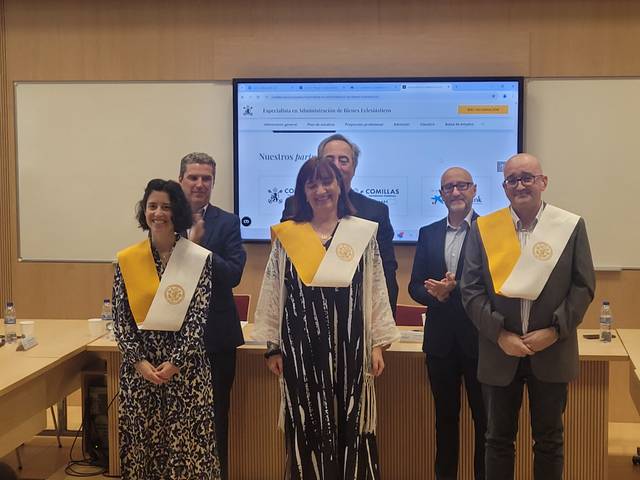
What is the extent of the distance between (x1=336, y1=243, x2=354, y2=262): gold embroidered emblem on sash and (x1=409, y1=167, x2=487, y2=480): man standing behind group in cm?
40

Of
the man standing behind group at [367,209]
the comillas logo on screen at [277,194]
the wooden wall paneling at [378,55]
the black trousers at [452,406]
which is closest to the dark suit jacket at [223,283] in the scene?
the man standing behind group at [367,209]

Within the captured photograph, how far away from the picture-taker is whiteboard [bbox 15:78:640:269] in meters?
4.57

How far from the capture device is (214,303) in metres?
2.77

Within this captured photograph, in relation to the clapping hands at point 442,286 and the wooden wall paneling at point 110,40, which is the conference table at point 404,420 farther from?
the wooden wall paneling at point 110,40

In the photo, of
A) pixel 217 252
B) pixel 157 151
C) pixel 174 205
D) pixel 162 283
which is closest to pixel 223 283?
pixel 217 252

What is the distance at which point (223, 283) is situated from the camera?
2.73 metres

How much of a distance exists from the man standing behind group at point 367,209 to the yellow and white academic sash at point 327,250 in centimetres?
18

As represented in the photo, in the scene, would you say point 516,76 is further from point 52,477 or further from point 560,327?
point 52,477

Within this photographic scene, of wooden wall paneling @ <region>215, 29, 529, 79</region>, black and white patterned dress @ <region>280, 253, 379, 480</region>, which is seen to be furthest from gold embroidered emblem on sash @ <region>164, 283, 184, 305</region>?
wooden wall paneling @ <region>215, 29, 529, 79</region>

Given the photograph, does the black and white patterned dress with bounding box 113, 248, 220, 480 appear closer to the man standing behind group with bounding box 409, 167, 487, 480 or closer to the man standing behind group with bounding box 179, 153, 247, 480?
the man standing behind group with bounding box 179, 153, 247, 480

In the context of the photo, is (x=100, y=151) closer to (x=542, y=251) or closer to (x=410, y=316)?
(x=410, y=316)

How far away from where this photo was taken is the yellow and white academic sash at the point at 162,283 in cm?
254

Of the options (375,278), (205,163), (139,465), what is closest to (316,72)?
(205,163)

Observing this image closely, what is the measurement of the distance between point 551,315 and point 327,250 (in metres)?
0.87
